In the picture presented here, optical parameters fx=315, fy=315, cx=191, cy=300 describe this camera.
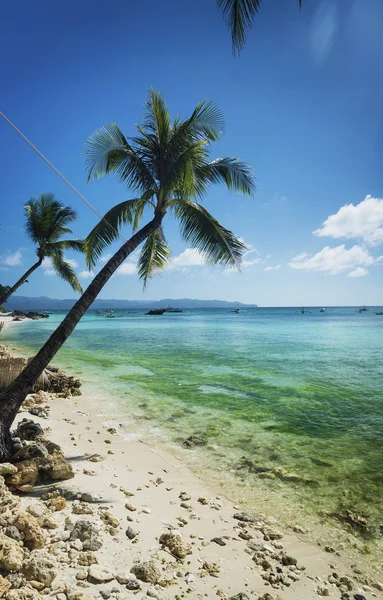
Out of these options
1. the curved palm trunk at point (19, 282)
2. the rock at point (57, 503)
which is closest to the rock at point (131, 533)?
the rock at point (57, 503)

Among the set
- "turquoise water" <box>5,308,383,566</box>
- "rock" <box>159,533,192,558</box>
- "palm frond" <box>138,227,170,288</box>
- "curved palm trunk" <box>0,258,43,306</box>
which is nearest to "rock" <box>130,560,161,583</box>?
"rock" <box>159,533,192,558</box>

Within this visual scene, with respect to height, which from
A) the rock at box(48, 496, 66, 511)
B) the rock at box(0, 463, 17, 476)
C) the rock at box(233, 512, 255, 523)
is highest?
the rock at box(0, 463, 17, 476)

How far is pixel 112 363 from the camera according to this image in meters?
18.6

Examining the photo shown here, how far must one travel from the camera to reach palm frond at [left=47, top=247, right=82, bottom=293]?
19.6 metres

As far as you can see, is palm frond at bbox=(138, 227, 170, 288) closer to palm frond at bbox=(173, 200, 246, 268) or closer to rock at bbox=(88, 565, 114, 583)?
palm frond at bbox=(173, 200, 246, 268)

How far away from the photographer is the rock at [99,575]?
2672 mm

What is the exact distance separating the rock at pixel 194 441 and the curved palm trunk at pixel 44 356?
3468 millimetres

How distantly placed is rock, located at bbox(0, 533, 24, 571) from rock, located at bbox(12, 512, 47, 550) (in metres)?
0.20

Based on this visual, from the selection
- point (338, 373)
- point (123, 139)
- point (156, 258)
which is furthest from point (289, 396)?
point (123, 139)

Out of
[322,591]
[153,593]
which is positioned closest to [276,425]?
[322,591]

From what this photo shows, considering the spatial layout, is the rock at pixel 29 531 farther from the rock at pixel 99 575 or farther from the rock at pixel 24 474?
the rock at pixel 24 474

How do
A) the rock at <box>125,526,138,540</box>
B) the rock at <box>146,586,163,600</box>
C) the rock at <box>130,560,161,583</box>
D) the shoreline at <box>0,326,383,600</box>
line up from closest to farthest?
the rock at <box>146,586,163,600</box> < the rock at <box>130,560,161,583</box> < the shoreline at <box>0,326,383,600</box> < the rock at <box>125,526,138,540</box>

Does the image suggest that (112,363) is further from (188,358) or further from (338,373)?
(338,373)

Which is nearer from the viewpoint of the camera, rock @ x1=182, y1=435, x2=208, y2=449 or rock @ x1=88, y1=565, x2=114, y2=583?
rock @ x1=88, y1=565, x2=114, y2=583
